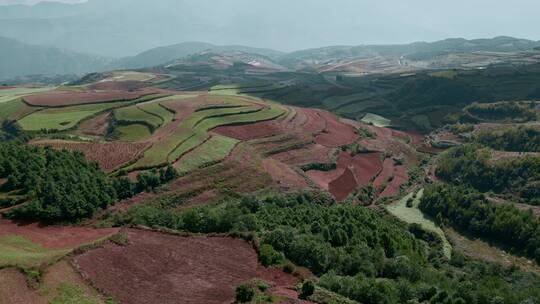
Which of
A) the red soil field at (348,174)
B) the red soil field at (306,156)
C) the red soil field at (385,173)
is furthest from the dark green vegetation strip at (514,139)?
the red soil field at (306,156)

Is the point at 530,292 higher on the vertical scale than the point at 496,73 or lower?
lower

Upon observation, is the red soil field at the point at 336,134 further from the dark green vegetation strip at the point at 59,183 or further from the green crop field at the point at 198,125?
the dark green vegetation strip at the point at 59,183

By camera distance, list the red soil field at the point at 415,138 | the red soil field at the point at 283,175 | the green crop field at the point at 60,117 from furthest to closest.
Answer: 1. the red soil field at the point at 415,138
2. the green crop field at the point at 60,117
3. the red soil field at the point at 283,175

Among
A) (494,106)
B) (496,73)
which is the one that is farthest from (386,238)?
(496,73)

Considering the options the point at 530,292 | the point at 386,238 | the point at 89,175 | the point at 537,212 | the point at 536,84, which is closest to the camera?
the point at 530,292

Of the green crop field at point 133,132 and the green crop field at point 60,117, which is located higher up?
the green crop field at point 60,117

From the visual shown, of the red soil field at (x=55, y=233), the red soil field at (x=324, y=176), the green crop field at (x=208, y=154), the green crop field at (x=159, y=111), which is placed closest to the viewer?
the red soil field at (x=55, y=233)

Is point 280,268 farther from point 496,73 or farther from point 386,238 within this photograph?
point 496,73
